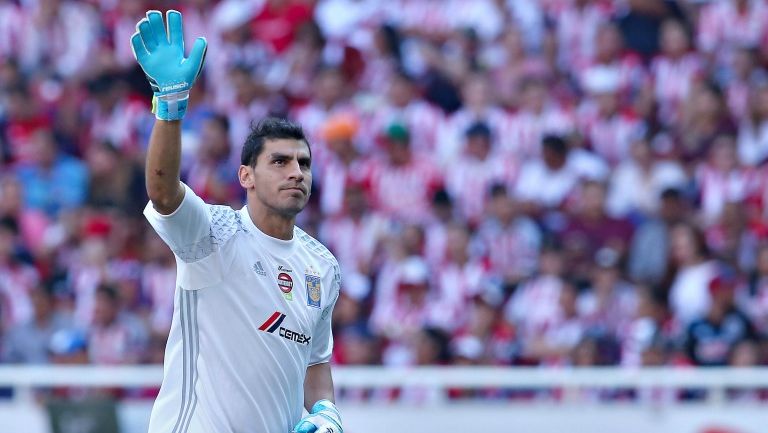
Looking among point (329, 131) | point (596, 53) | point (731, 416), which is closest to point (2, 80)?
point (329, 131)

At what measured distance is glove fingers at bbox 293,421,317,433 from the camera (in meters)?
5.93

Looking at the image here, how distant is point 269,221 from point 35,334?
6172mm

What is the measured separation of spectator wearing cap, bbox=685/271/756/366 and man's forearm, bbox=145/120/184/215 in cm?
613

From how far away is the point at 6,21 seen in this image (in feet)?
50.2

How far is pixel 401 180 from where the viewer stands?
41.4 feet

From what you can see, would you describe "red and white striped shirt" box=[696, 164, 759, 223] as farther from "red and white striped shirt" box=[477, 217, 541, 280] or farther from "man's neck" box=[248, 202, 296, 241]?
"man's neck" box=[248, 202, 296, 241]

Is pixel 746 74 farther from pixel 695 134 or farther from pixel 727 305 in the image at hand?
pixel 727 305

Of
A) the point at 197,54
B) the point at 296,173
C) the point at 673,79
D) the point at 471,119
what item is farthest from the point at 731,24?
the point at 197,54

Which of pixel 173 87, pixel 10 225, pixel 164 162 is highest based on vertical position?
pixel 173 87

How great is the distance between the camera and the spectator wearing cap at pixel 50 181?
13.2 m

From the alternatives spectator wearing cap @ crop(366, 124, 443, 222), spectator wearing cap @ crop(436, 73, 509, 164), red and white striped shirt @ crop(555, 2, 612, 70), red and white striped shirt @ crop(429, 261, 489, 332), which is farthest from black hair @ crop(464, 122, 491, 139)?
red and white striped shirt @ crop(555, 2, 612, 70)

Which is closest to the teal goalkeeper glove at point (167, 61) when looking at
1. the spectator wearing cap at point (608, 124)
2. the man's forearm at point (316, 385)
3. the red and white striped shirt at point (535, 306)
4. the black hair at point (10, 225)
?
the man's forearm at point (316, 385)

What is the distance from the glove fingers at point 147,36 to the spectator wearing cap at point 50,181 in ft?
25.9

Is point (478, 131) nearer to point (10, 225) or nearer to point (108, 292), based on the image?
point (108, 292)
